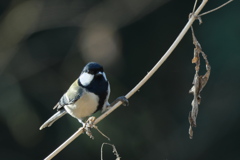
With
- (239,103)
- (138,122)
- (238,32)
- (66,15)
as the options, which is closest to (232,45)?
(238,32)

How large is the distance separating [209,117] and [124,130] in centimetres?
101

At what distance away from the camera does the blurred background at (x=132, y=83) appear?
5.34m

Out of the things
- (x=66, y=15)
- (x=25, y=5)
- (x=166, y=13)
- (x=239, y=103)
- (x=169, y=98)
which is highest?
(x=25, y=5)

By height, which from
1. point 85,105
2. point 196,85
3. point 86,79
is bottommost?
point 196,85

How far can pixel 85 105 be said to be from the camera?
10.7 ft

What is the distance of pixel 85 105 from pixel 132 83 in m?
2.50

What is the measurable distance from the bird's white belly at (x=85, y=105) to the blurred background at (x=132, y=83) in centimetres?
186

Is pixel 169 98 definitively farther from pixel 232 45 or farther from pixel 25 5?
pixel 25 5

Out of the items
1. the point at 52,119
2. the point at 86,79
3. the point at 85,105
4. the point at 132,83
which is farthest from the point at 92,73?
the point at 132,83

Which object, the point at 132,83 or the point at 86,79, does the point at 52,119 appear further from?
the point at 132,83

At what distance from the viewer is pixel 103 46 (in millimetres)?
5023

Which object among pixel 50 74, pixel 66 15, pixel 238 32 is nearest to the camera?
pixel 66 15

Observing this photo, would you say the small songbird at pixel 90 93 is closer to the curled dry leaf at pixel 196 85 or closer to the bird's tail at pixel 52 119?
the bird's tail at pixel 52 119

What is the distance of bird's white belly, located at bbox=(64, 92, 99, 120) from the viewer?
322 cm
